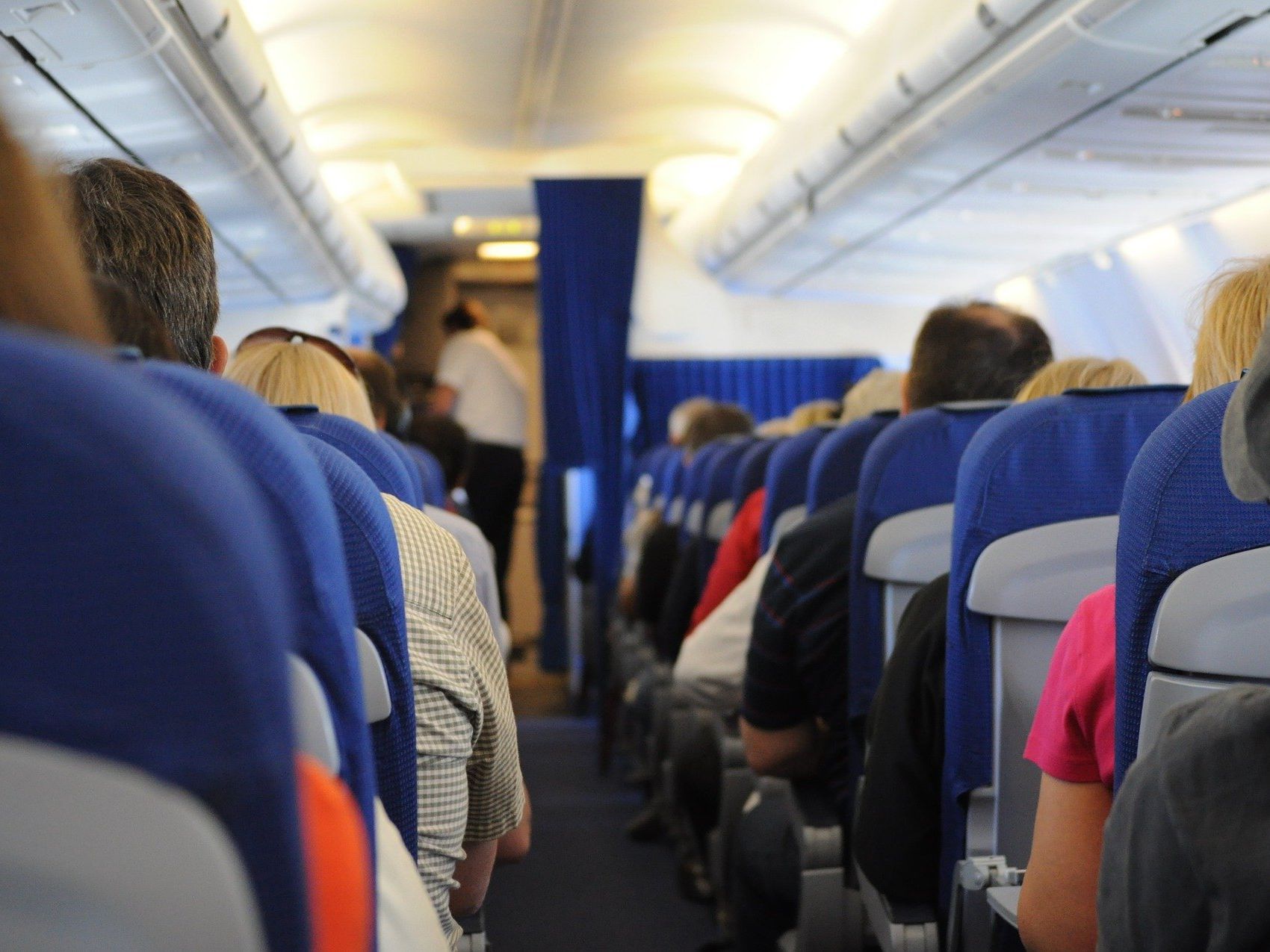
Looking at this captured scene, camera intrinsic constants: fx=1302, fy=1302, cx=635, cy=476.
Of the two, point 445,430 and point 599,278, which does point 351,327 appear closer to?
point 599,278

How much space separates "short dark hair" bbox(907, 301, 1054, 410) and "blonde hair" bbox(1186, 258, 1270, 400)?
1.08 m

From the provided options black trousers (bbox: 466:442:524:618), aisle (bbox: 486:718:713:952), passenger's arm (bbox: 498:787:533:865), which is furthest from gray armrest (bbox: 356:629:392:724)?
black trousers (bbox: 466:442:524:618)

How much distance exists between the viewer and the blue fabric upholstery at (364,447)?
1.84 meters

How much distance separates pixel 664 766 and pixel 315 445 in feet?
12.5

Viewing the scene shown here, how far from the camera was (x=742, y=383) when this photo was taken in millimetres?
9711

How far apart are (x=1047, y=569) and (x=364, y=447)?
1.05 m

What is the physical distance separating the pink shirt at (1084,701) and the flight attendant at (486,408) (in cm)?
703

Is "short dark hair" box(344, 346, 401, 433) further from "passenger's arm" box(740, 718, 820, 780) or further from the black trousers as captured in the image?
the black trousers

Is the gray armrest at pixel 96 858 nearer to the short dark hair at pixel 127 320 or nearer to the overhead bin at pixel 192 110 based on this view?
the short dark hair at pixel 127 320

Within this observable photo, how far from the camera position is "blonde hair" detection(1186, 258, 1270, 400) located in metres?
1.67

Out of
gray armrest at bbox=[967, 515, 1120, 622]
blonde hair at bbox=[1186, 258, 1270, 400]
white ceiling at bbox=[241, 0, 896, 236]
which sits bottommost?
gray armrest at bbox=[967, 515, 1120, 622]

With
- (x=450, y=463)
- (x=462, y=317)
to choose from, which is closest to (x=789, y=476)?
(x=450, y=463)

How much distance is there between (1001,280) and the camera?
785 centimetres

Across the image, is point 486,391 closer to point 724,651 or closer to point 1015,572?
point 724,651
